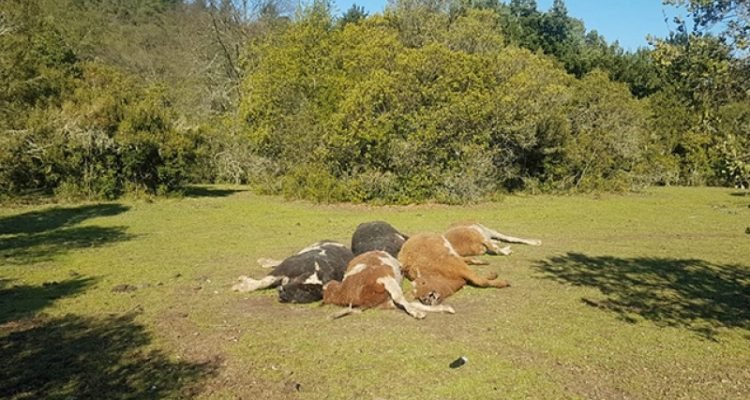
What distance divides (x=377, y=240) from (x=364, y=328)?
293 centimetres

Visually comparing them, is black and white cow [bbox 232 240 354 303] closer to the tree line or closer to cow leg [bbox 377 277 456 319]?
cow leg [bbox 377 277 456 319]

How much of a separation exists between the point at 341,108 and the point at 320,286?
47.7 feet

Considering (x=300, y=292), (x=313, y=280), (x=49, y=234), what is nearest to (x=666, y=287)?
(x=313, y=280)

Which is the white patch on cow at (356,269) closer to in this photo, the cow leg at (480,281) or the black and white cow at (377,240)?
the black and white cow at (377,240)

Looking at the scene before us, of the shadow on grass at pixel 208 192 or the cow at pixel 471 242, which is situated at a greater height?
the cow at pixel 471 242

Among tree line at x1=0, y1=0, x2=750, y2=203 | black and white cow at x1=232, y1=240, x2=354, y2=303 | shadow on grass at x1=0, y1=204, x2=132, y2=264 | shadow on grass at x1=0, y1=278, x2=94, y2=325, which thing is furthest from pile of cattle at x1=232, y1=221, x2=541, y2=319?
tree line at x1=0, y1=0, x2=750, y2=203

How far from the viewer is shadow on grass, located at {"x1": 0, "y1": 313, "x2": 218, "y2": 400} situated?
192 inches

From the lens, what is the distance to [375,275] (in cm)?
738

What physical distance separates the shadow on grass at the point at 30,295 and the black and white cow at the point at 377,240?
4.42m

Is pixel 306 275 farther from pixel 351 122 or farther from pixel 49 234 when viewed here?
pixel 351 122

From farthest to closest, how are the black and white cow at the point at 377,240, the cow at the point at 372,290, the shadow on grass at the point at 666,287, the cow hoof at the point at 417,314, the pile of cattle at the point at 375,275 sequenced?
the black and white cow at the point at 377,240, the pile of cattle at the point at 375,275, the cow at the point at 372,290, the shadow on grass at the point at 666,287, the cow hoof at the point at 417,314

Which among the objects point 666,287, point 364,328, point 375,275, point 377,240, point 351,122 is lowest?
point 364,328

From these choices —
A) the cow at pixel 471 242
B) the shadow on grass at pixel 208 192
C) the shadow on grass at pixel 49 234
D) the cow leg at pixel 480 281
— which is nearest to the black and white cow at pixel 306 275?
the cow leg at pixel 480 281

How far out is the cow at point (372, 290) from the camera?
710 centimetres
